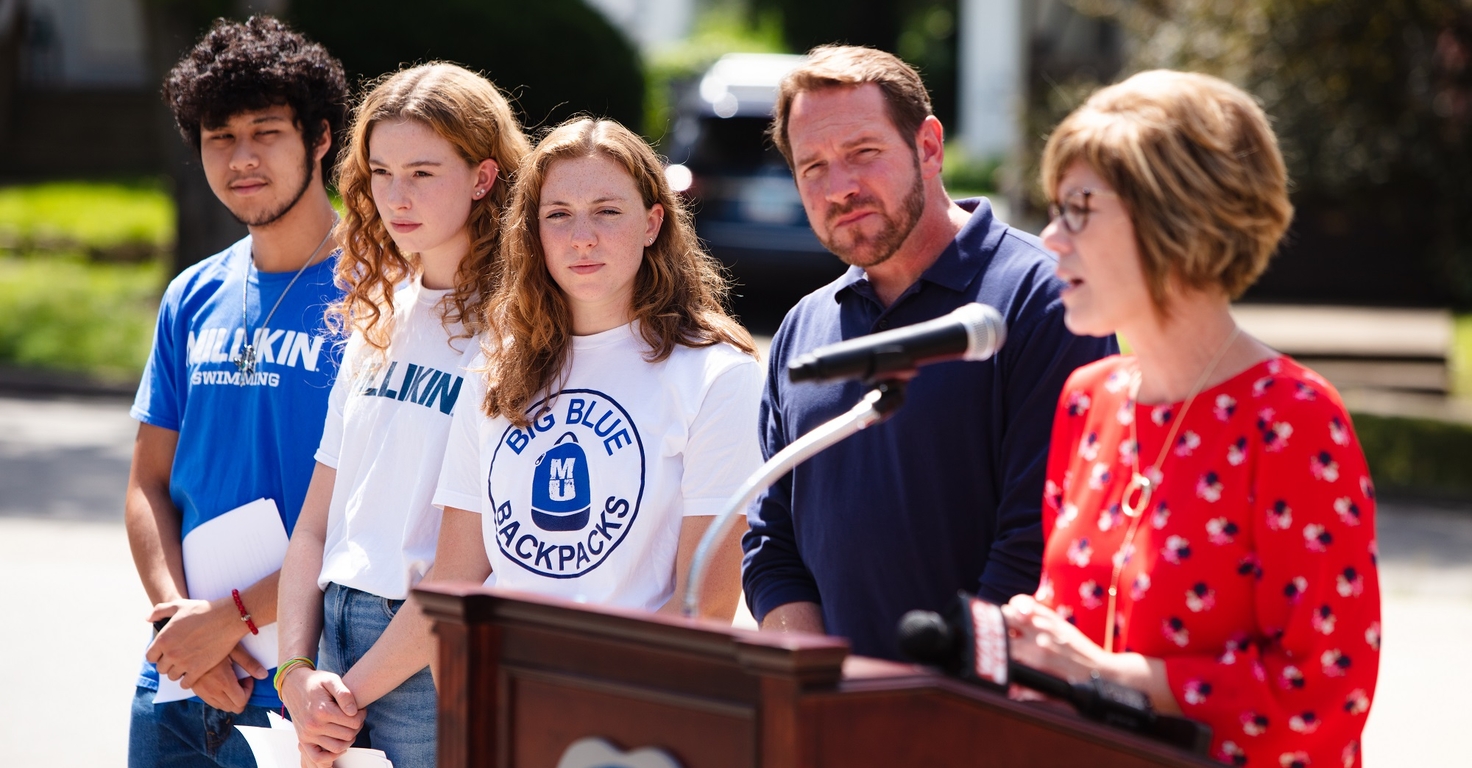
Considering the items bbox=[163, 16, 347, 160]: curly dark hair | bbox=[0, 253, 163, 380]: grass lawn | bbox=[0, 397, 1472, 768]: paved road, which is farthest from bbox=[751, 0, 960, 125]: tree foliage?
bbox=[163, 16, 347, 160]: curly dark hair

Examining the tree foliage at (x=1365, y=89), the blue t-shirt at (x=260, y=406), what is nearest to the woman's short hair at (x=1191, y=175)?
the blue t-shirt at (x=260, y=406)

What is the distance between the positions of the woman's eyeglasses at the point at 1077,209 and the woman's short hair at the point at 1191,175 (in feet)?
0.09

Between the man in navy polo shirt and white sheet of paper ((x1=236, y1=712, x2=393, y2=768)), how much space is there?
0.91 metres

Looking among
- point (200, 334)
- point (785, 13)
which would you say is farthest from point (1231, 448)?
point (785, 13)

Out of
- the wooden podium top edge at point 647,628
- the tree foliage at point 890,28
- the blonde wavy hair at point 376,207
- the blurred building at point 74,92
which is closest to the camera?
the wooden podium top edge at point 647,628

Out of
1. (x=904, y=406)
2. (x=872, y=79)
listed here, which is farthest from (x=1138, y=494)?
(x=872, y=79)

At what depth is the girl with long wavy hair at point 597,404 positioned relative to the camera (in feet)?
8.97

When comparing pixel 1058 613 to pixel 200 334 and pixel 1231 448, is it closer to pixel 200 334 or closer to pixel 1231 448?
pixel 1231 448

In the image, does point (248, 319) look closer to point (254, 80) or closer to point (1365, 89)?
point (254, 80)

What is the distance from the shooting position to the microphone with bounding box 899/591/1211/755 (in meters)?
1.63

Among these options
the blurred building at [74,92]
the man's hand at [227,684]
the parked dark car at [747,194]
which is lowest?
the man's hand at [227,684]

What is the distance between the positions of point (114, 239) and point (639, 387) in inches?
652

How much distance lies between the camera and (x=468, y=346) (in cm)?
309

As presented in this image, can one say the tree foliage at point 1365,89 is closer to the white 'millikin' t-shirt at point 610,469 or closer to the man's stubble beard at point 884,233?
the man's stubble beard at point 884,233
